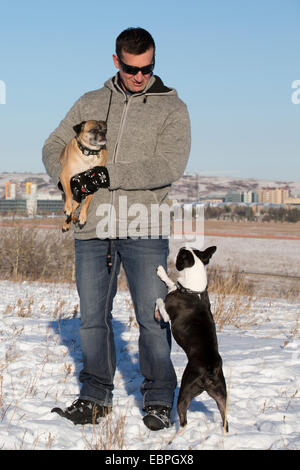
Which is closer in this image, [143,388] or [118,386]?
[143,388]

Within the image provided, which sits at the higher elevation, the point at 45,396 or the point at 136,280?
the point at 136,280

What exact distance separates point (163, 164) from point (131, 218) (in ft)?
1.48

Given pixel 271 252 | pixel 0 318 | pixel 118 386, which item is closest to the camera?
pixel 118 386

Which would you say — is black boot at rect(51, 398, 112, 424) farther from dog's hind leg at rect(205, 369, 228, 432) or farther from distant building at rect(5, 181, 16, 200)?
distant building at rect(5, 181, 16, 200)

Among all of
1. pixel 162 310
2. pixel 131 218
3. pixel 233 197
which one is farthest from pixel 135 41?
pixel 233 197

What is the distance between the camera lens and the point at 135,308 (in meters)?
4.36

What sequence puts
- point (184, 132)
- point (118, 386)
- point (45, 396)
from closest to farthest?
point (184, 132) < point (45, 396) < point (118, 386)

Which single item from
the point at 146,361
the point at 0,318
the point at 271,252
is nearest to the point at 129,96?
the point at 146,361

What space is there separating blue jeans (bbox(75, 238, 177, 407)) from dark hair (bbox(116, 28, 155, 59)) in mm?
1330

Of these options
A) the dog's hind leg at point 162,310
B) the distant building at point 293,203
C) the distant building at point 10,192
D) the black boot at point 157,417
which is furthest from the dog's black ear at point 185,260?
the distant building at point 10,192

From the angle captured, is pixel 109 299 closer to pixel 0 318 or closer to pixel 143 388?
pixel 143 388

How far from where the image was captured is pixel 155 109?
4207 mm

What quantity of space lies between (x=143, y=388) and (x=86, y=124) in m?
2.03

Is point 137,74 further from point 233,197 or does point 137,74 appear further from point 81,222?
point 233,197
